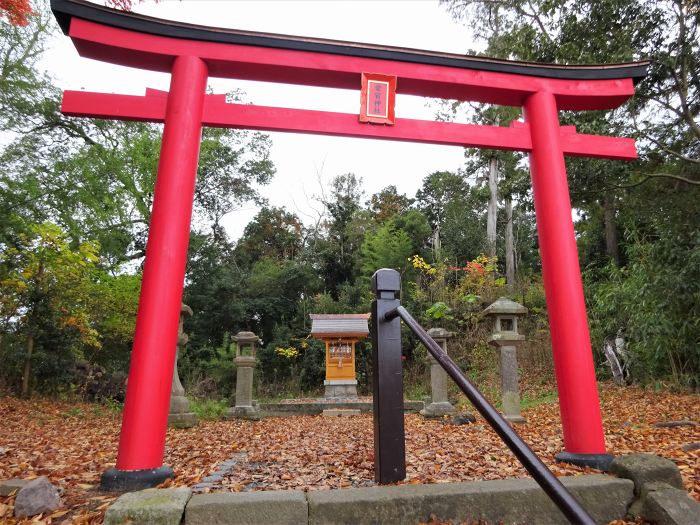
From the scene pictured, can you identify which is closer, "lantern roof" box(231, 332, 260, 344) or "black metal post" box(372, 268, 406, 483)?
"black metal post" box(372, 268, 406, 483)

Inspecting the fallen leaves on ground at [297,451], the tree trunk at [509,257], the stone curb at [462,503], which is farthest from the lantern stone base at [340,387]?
the stone curb at [462,503]

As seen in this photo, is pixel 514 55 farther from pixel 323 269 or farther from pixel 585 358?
pixel 323 269

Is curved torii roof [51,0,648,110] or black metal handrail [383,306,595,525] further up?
curved torii roof [51,0,648,110]

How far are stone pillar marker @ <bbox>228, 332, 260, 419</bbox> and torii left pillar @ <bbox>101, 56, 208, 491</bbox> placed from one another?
260 inches

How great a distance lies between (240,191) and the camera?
2164 cm

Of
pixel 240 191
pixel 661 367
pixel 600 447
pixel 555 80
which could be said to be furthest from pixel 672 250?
pixel 240 191

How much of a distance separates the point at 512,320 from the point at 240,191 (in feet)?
57.1

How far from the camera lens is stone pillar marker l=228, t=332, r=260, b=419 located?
9.17m

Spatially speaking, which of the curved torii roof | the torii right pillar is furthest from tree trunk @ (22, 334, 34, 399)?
the torii right pillar

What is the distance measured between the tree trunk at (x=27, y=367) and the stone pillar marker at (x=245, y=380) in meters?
4.16

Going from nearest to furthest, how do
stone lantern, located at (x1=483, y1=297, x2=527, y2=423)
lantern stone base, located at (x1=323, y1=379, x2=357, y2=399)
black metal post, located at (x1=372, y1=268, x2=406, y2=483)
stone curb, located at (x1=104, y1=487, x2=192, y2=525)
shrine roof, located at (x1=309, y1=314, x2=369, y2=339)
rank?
stone curb, located at (x1=104, y1=487, x2=192, y2=525), black metal post, located at (x1=372, y1=268, x2=406, y2=483), stone lantern, located at (x1=483, y1=297, x2=527, y2=423), lantern stone base, located at (x1=323, y1=379, x2=357, y2=399), shrine roof, located at (x1=309, y1=314, x2=369, y2=339)

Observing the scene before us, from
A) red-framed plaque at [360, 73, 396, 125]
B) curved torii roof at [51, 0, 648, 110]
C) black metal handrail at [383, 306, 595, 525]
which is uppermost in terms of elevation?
curved torii roof at [51, 0, 648, 110]

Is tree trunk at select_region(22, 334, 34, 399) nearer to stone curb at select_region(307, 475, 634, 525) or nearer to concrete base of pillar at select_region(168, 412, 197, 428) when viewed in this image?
concrete base of pillar at select_region(168, 412, 197, 428)

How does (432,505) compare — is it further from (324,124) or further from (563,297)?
(324,124)
